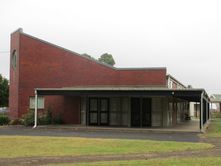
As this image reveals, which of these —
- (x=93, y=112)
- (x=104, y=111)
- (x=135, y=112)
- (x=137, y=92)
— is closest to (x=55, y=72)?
(x=93, y=112)

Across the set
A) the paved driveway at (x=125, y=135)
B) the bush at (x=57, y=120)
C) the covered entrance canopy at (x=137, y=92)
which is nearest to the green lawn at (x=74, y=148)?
the paved driveway at (x=125, y=135)

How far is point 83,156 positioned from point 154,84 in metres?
22.1

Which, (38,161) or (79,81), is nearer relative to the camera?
(38,161)

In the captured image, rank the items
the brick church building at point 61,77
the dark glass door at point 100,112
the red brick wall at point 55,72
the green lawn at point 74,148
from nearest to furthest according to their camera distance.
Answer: the green lawn at point 74,148
the dark glass door at point 100,112
the brick church building at point 61,77
the red brick wall at point 55,72

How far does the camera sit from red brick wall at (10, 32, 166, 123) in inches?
1490

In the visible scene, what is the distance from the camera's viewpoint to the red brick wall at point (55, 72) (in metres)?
37.8

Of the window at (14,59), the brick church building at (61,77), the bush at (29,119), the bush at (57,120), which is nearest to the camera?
the bush at (29,119)

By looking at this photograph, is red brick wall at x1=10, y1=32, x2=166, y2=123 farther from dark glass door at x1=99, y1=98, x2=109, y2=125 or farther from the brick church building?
dark glass door at x1=99, y1=98, x2=109, y2=125

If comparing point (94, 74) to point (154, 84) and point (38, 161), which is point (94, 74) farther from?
point (38, 161)

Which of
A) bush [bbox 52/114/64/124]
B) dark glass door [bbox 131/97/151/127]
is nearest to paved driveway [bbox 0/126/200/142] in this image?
dark glass door [bbox 131/97/151/127]

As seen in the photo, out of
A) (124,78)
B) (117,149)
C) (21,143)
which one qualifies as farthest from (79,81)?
(117,149)

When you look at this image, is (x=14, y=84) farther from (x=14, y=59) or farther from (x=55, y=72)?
(x=55, y=72)

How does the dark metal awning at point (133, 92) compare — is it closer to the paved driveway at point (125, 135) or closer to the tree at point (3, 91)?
the paved driveway at point (125, 135)

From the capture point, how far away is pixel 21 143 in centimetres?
1970
